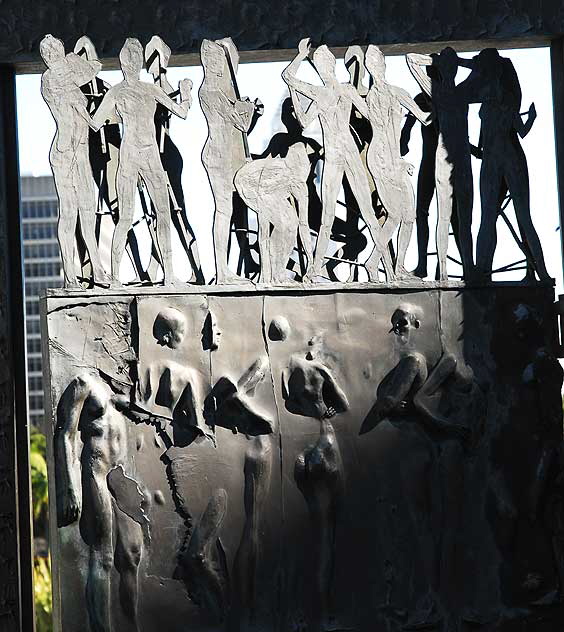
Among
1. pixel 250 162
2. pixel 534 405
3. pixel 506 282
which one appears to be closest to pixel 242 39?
pixel 250 162

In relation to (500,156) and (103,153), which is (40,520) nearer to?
(103,153)

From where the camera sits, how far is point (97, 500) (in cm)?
754

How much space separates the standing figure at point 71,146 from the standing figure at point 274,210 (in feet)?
3.29

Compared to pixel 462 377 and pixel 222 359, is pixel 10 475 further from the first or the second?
pixel 462 377

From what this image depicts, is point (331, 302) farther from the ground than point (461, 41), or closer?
closer

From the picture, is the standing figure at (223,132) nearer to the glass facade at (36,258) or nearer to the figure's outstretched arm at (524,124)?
the figure's outstretched arm at (524,124)

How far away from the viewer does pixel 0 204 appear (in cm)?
815

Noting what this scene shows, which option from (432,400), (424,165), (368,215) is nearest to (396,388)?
(432,400)

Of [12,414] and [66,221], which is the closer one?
[66,221]

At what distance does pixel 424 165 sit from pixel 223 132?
1388mm

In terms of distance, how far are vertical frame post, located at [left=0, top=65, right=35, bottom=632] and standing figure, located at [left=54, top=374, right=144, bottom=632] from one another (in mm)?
607

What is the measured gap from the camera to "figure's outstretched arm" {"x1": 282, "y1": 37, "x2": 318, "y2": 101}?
25.5ft

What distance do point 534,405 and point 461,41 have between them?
260 centimetres

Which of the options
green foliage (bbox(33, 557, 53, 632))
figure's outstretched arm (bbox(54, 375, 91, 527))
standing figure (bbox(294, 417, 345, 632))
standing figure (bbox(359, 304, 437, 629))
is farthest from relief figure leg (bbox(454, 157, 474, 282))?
green foliage (bbox(33, 557, 53, 632))
